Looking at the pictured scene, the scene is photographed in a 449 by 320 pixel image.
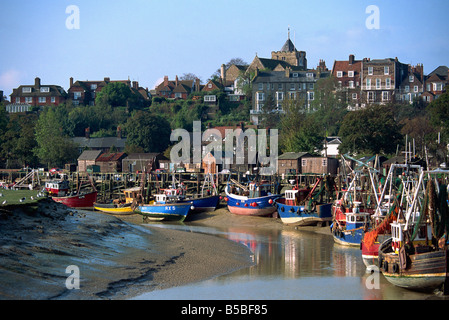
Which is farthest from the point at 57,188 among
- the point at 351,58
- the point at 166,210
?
the point at 351,58

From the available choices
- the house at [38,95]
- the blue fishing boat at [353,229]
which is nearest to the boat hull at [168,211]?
the blue fishing boat at [353,229]

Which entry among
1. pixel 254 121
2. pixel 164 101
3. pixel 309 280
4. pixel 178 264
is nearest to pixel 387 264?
pixel 309 280

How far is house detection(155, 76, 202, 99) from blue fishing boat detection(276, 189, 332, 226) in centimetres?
8978

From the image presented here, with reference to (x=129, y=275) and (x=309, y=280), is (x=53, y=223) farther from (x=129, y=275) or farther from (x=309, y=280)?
(x=309, y=280)

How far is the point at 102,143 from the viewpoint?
10350 centimetres

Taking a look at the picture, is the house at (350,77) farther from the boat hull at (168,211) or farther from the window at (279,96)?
the boat hull at (168,211)

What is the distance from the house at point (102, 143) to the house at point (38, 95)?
27.5 meters

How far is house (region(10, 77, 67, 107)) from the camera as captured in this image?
429 ft

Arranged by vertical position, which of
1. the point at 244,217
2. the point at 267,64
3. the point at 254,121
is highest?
the point at 267,64

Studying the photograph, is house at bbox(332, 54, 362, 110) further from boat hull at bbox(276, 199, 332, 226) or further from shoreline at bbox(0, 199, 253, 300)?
shoreline at bbox(0, 199, 253, 300)

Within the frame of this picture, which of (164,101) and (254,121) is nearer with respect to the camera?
(254,121)

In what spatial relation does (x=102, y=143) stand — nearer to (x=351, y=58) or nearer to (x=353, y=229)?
(x=351, y=58)

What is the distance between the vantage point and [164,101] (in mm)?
133125

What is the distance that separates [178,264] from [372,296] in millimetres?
10285
